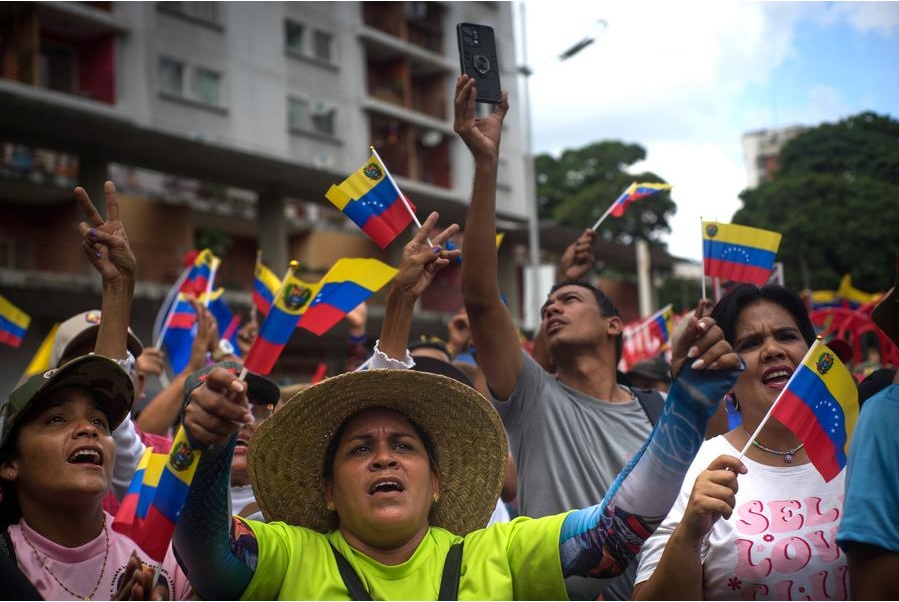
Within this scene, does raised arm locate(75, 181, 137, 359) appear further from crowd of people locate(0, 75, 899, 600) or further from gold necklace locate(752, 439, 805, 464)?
gold necklace locate(752, 439, 805, 464)

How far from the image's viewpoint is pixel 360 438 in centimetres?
295

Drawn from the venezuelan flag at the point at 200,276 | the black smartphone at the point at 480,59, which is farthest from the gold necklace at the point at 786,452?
the venezuelan flag at the point at 200,276

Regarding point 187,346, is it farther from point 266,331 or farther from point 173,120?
point 173,120

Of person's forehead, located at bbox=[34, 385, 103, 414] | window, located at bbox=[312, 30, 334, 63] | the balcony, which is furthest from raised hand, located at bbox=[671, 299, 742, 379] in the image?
window, located at bbox=[312, 30, 334, 63]

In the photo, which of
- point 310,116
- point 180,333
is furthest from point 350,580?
point 310,116

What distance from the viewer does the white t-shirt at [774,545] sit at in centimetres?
295

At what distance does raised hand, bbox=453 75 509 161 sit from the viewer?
361 cm

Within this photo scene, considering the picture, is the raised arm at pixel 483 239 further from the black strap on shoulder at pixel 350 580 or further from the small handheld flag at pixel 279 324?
the small handheld flag at pixel 279 324

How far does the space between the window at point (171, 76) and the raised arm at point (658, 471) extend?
2150cm

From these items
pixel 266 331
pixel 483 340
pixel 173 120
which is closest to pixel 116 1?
pixel 173 120

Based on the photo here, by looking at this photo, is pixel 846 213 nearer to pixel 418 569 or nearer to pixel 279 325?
pixel 279 325

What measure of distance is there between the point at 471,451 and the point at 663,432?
85 cm

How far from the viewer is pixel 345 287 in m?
5.07

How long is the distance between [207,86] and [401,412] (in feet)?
71.1
